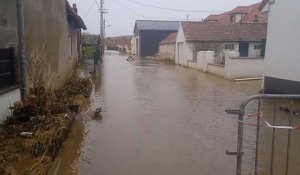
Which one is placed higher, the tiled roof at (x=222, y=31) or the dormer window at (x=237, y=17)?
the dormer window at (x=237, y=17)

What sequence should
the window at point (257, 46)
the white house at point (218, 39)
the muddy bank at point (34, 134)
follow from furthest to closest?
1. the window at point (257, 46)
2. the white house at point (218, 39)
3. the muddy bank at point (34, 134)

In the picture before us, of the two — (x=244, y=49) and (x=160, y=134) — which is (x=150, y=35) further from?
(x=160, y=134)

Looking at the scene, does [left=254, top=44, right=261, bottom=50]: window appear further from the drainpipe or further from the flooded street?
the drainpipe

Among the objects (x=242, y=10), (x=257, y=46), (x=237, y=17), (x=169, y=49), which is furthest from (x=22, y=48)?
(x=242, y=10)

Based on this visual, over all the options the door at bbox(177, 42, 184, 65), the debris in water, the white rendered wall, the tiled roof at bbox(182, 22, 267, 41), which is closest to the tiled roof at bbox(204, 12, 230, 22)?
the door at bbox(177, 42, 184, 65)

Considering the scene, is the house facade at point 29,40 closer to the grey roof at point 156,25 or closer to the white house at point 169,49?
the white house at point 169,49

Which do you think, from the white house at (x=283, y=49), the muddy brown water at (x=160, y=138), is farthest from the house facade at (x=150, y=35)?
the muddy brown water at (x=160, y=138)

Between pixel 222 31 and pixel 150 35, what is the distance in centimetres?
2604

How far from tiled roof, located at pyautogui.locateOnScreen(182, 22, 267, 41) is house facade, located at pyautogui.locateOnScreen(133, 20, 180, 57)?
2385 centimetres

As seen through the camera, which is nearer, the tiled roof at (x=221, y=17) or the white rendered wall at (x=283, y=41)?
the white rendered wall at (x=283, y=41)

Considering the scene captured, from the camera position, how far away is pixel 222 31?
33.5 meters

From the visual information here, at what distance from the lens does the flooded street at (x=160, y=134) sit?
245 inches

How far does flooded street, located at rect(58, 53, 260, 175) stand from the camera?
245 inches

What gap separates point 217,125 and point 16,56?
5114mm
